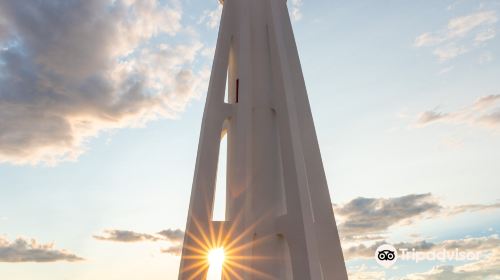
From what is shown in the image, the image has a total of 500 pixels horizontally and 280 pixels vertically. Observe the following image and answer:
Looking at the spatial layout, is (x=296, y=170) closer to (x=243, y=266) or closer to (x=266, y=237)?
(x=266, y=237)

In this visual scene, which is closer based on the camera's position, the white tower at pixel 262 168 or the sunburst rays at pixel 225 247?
the white tower at pixel 262 168

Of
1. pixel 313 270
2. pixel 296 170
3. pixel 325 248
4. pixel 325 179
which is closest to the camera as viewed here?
pixel 313 270

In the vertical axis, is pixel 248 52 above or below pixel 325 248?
above

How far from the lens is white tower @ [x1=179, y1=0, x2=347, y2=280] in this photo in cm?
1144

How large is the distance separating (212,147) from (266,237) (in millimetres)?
3203

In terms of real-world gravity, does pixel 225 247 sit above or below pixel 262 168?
below

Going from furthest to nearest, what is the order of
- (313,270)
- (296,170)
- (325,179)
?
(325,179)
(296,170)
(313,270)

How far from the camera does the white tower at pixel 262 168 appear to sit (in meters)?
11.4

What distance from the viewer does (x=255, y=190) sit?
1262cm

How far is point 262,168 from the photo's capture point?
1291 cm

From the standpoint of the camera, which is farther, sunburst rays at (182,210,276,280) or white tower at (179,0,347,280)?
sunburst rays at (182,210,276,280)

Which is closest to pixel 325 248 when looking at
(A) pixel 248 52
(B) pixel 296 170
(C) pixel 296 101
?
(B) pixel 296 170

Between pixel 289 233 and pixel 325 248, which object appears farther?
pixel 325 248

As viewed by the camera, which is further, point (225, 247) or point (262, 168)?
point (262, 168)
